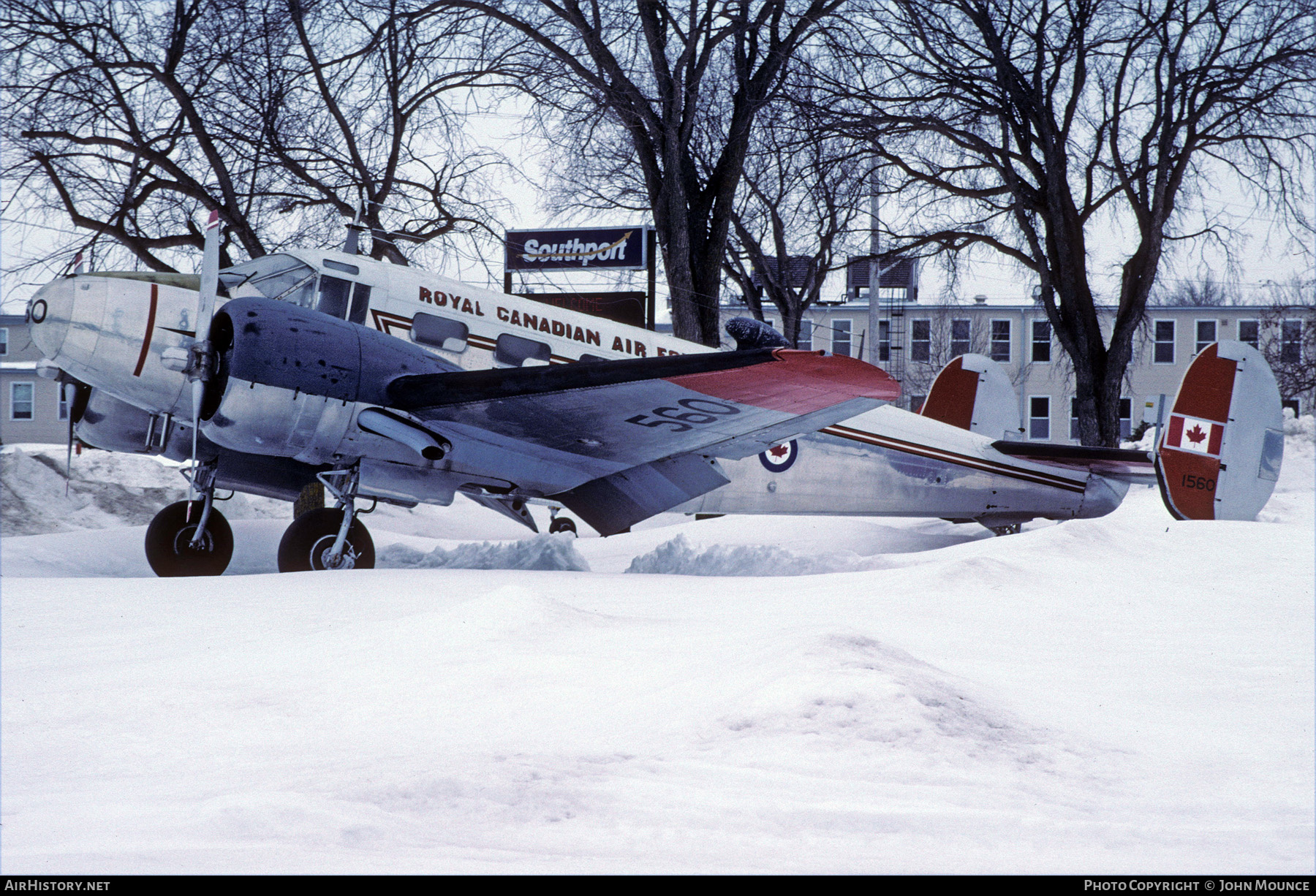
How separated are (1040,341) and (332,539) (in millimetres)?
37889

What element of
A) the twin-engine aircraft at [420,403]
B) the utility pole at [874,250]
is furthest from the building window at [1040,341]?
the twin-engine aircraft at [420,403]

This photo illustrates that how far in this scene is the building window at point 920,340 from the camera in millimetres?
38906

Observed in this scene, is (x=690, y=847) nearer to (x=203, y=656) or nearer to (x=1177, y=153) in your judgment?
(x=203, y=656)

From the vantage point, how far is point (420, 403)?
6.38 m

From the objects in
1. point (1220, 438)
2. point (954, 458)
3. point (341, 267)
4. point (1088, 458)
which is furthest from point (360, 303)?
point (1220, 438)

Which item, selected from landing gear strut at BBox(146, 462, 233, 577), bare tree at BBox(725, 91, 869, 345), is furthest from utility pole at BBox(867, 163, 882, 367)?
landing gear strut at BBox(146, 462, 233, 577)

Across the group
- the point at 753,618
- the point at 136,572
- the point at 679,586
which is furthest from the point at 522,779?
the point at 136,572

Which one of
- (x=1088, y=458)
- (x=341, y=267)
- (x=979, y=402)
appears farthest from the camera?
(x=979, y=402)

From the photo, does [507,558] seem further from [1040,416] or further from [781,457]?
[1040,416]

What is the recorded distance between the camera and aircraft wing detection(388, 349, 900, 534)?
5.98m

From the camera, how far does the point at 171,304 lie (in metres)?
6.71

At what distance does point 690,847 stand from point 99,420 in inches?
289

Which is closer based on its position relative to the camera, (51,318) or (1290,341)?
(51,318)

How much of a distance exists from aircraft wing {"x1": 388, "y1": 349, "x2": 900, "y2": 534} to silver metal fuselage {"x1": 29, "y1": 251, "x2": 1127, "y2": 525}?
0.30 metres
